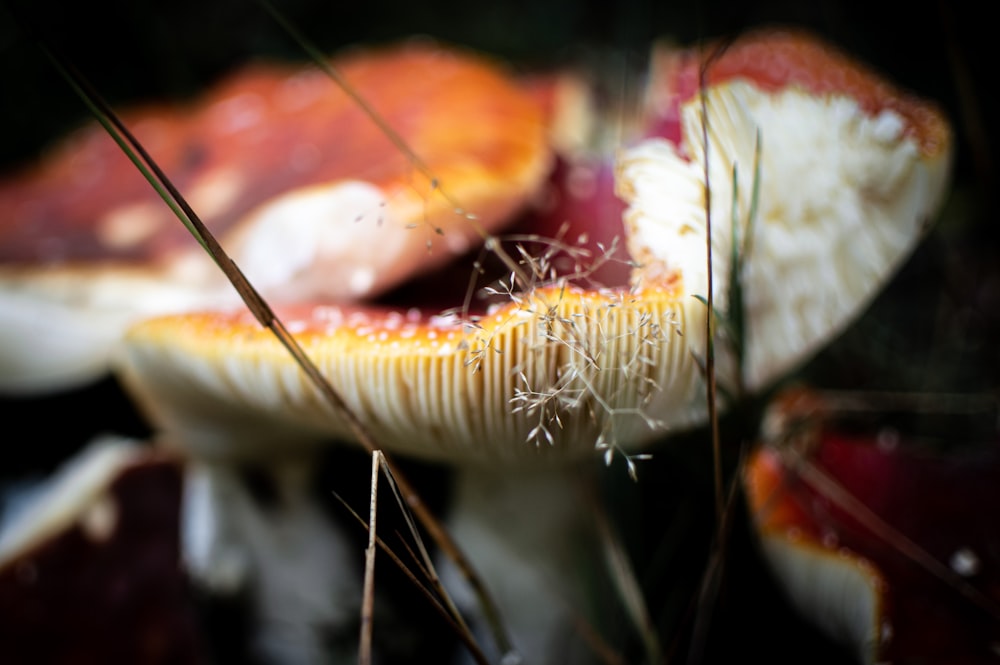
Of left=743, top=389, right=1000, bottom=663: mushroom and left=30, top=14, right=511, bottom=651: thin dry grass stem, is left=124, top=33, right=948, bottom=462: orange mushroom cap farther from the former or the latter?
left=743, top=389, right=1000, bottom=663: mushroom

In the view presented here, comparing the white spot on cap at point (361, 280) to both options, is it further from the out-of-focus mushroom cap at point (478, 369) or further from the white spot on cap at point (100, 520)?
the white spot on cap at point (100, 520)

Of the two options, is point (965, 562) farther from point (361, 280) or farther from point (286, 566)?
point (286, 566)

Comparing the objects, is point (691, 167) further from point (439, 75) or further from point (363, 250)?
point (439, 75)

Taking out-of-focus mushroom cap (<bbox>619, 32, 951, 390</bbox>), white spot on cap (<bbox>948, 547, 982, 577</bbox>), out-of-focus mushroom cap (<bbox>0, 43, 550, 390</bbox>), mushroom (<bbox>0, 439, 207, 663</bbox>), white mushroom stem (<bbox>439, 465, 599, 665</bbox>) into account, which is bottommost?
white spot on cap (<bbox>948, 547, 982, 577</bbox>)

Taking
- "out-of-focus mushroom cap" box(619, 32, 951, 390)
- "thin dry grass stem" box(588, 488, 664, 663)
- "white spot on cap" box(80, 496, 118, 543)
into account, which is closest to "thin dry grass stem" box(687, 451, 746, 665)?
"thin dry grass stem" box(588, 488, 664, 663)

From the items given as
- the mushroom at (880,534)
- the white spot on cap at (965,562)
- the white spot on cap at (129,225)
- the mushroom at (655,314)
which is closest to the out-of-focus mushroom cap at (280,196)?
the white spot on cap at (129,225)

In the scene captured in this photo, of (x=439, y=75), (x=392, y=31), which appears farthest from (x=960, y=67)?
(x=392, y=31)
